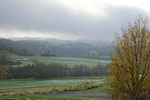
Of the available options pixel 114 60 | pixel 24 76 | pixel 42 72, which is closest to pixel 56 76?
pixel 42 72

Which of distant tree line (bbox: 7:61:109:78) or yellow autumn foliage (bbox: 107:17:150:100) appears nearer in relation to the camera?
yellow autumn foliage (bbox: 107:17:150:100)

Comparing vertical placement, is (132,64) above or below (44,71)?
above

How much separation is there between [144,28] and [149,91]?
295 inches

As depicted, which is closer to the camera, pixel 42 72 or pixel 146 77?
pixel 146 77

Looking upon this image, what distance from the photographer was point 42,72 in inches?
3666

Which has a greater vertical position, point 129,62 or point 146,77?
point 129,62

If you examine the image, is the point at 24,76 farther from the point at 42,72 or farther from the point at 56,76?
the point at 56,76

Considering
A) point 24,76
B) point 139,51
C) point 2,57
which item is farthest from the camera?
point 2,57

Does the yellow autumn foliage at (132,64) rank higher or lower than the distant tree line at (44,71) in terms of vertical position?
higher

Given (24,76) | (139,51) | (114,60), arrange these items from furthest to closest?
(24,76), (114,60), (139,51)

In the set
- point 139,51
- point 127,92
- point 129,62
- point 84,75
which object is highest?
point 139,51

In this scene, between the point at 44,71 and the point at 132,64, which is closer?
the point at 132,64

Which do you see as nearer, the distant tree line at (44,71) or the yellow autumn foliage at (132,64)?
the yellow autumn foliage at (132,64)

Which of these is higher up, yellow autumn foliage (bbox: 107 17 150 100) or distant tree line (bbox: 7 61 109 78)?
yellow autumn foliage (bbox: 107 17 150 100)
